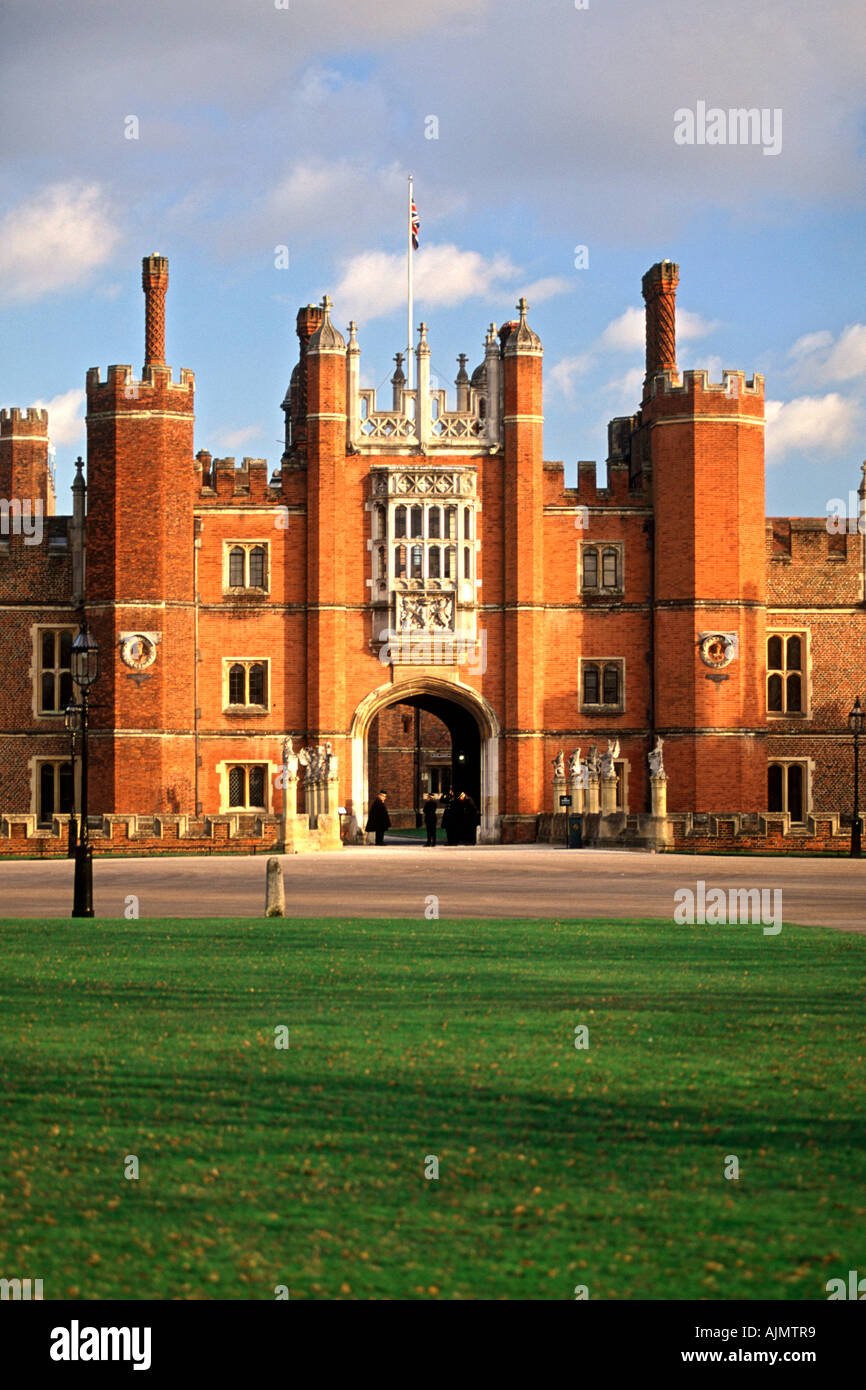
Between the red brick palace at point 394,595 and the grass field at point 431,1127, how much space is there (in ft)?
94.2

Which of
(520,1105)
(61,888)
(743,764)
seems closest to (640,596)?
(743,764)

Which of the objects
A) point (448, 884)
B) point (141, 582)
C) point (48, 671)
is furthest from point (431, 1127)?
point (48, 671)

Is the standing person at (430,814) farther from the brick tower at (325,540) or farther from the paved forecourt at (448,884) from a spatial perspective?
the brick tower at (325,540)

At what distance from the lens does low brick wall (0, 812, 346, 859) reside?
1388 inches

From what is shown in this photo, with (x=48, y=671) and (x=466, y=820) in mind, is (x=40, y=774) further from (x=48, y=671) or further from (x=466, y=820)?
(x=466, y=820)

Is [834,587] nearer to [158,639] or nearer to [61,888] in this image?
[158,639]

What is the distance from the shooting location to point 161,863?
1202 inches

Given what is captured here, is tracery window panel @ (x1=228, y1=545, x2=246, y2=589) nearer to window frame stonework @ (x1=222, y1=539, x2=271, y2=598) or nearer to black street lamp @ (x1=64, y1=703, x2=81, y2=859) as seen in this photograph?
window frame stonework @ (x1=222, y1=539, x2=271, y2=598)

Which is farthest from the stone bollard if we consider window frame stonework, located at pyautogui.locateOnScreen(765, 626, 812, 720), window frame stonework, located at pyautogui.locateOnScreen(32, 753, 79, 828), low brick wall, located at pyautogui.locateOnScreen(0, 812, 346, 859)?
window frame stonework, located at pyautogui.locateOnScreen(765, 626, 812, 720)

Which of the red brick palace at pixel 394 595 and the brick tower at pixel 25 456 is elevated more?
the brick tower at pixel 25 456

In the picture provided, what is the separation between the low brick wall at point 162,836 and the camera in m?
35.2

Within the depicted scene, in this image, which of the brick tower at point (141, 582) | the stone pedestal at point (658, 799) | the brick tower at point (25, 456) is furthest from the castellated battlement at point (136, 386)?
the brick tower at point (25, 456)

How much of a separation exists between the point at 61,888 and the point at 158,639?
60.0 ft

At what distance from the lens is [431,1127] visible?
7.68 m
